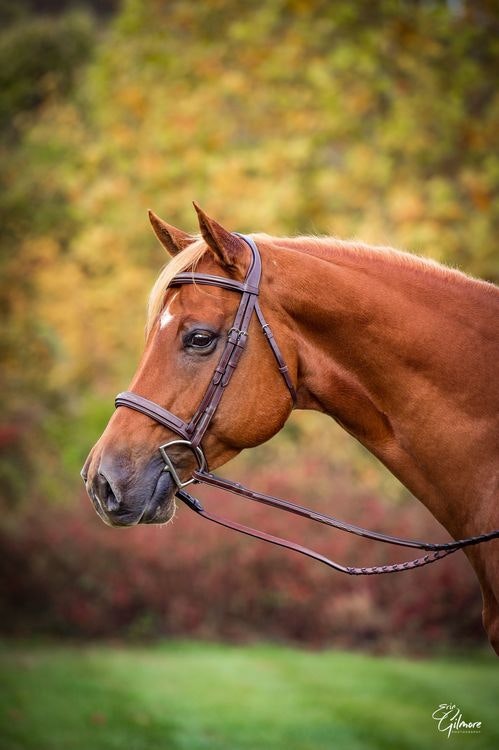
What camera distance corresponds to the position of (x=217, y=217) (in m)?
12.6

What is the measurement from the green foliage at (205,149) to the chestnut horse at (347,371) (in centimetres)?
783

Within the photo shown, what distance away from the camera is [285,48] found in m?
12.8

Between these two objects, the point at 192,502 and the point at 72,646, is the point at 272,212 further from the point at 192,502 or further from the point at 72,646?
the point at 192,502

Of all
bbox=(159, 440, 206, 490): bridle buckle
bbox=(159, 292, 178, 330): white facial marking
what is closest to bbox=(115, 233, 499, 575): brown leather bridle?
bbox=(159, 440, 206, 490): bridle buckle

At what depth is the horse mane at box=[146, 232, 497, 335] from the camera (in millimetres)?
2908

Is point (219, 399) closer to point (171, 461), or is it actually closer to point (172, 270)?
point (171, 461)

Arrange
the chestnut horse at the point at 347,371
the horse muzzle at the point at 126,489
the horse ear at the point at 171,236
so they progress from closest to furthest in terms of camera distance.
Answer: the horse muzzle at the point at 126,489
the chestnut horse at the point at 347,371
the horse ear at the point at 171,236

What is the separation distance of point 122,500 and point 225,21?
13.3 m

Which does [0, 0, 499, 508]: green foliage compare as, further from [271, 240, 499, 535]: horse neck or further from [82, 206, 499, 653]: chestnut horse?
[271, 240, 499, 535]: horse neck

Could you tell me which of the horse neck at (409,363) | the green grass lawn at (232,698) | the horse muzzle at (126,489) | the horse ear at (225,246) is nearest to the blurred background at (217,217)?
the green grass lawn at (232,698)

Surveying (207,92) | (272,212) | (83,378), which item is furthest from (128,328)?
(207,92)

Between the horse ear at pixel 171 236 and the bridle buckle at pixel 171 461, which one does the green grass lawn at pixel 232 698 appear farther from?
the horse ear at pixel 171 236

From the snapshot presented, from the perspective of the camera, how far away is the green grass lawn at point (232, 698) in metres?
6.66

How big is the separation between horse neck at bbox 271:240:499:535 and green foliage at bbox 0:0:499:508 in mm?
7969
